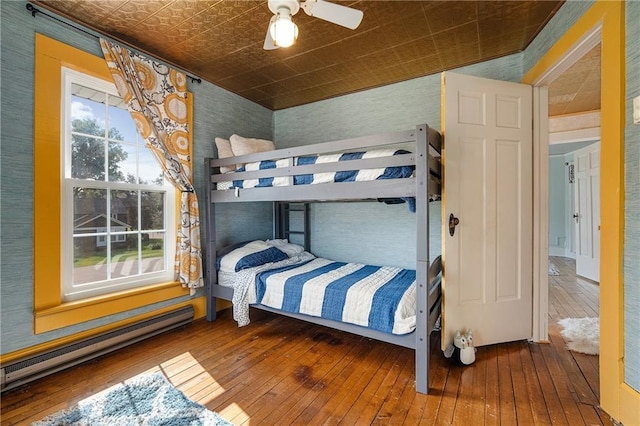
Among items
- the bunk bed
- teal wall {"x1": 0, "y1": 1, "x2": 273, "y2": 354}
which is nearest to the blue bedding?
the bunk bed

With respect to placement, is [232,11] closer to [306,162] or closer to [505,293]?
[306,162]

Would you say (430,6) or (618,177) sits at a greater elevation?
(430,6)

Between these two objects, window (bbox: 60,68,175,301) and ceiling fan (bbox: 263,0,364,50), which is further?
window (bbox: 60,68,175,301)

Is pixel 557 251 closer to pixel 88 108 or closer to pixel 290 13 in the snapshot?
pixel 290 13

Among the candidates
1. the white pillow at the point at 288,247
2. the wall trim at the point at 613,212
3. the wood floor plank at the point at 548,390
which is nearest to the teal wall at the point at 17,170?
the white pillow at the point at 288,247

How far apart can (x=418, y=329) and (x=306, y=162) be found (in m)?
1.41

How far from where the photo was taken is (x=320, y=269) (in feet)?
9.13

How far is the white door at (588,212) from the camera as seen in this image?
4047 mm

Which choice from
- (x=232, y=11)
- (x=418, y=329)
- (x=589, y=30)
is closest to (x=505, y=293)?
(x=418, y=329)

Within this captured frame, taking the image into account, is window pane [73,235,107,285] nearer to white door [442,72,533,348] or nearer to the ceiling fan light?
the ceiling fan light

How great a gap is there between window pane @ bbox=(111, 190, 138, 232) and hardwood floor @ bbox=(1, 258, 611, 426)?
3.19ft

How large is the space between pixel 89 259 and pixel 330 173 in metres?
1.96

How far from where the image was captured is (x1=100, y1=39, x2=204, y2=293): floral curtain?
7.55 feet

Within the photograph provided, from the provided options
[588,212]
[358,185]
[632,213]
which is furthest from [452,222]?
[588,212]
